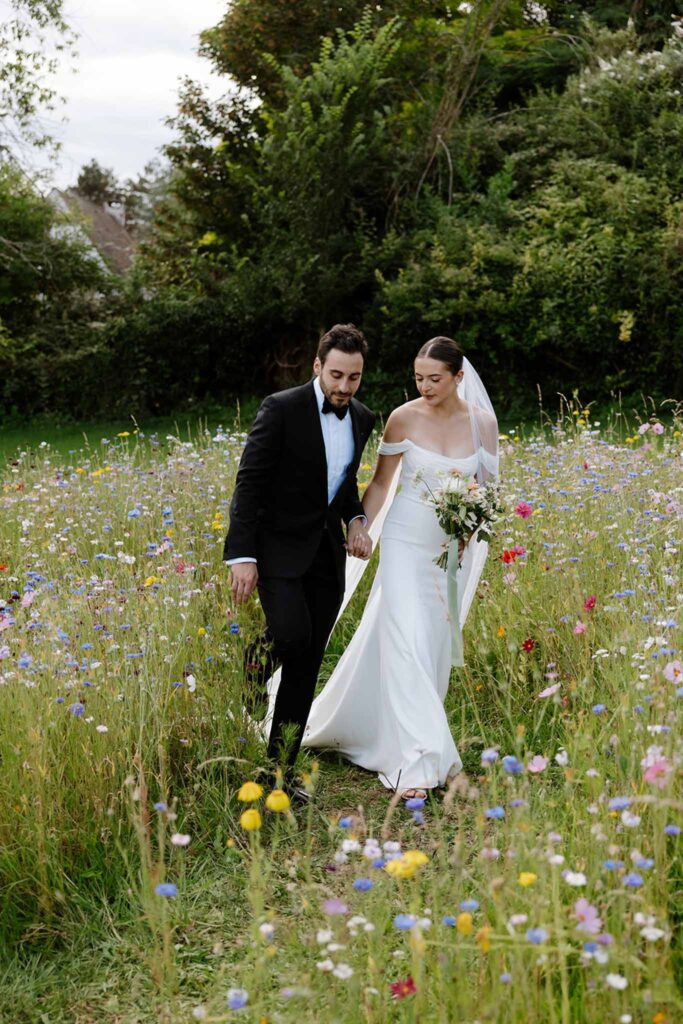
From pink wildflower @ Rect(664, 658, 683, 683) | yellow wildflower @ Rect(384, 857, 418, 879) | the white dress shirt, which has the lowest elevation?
pink wildflower @ Rect(664, 658, 683, 683)

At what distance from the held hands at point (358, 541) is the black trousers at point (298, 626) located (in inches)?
7.6

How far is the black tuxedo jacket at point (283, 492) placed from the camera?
442 centimetres

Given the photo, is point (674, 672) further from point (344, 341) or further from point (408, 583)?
point (408, 583)

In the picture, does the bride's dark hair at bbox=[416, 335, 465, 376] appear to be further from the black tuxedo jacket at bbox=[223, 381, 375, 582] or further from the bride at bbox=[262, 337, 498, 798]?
the black tuxedo jacket at bbox=[223, 381, 375, 582]

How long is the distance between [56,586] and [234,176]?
16290 millimetres

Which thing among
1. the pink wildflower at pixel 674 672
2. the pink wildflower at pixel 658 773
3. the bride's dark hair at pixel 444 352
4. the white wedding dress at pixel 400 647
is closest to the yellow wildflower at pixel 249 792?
the pink wildflower at pixel 658 773

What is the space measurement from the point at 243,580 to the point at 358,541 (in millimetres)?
677

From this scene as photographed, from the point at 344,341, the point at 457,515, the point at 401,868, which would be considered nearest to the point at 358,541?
the point at 457,515

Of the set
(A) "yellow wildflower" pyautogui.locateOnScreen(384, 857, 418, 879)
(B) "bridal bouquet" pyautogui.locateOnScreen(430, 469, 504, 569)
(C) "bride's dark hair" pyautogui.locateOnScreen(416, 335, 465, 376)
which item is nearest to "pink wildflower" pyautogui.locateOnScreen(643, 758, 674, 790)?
(A) "yellow wildflower" pyautogui.locateOnScreen(384, 857, 418, 879)

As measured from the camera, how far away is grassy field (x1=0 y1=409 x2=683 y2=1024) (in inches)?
95.7

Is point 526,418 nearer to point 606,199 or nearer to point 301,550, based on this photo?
point 606,199

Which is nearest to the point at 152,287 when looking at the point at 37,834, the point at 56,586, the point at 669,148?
the point at 669,148

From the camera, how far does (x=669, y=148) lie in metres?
17.5

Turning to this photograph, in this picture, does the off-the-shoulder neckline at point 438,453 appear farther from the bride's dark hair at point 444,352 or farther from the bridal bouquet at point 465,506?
the bride's dark hair at point 444,352
